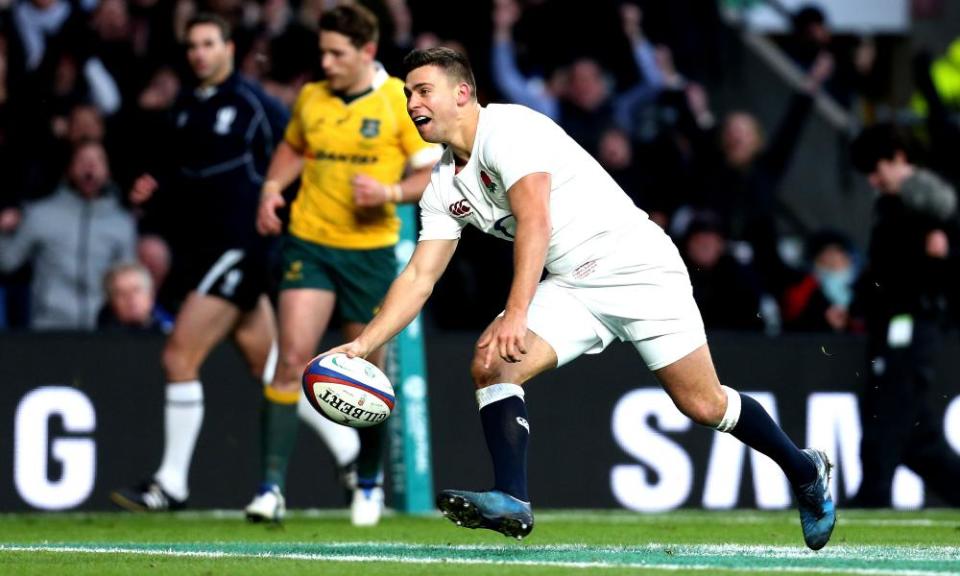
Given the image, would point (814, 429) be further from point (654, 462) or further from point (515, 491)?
point (515, 491)

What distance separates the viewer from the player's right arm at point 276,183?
8.91 m

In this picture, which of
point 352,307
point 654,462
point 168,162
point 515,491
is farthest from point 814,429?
point 515,491

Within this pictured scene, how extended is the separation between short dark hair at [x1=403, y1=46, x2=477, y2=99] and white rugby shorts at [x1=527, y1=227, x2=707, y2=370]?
78cm

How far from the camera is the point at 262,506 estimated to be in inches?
348

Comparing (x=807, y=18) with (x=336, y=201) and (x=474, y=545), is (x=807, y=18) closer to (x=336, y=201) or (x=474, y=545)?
(x=336, y=201)

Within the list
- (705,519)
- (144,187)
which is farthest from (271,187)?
(705,519)

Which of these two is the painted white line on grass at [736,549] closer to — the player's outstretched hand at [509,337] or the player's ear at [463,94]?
the player's outstretched hand at [509,337]

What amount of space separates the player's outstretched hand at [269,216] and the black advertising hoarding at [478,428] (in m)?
1.75

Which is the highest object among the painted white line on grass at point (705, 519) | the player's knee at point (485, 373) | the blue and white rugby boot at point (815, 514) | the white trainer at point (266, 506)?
the player's knee at point (485, 373)

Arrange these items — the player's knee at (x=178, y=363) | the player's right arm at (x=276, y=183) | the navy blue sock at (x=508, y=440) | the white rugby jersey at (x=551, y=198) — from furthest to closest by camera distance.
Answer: the player's knee at (x=178, y=363) < the player's right arm at (x=276, y=183) < the white rugby jersey at (x=551, y=198) < the navy blue sock at (x=508, y=440)

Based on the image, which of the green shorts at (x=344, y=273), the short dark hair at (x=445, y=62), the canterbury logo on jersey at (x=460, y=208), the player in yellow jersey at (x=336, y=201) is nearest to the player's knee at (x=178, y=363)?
the player in yellow jersey at (x=336, y=201)

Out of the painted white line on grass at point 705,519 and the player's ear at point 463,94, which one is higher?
the player's ear at point 463,94

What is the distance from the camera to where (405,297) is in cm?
696

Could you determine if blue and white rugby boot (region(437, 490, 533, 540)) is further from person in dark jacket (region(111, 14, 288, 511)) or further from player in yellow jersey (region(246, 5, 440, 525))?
person in dark jacket (region(111, 14, 288, 511))
